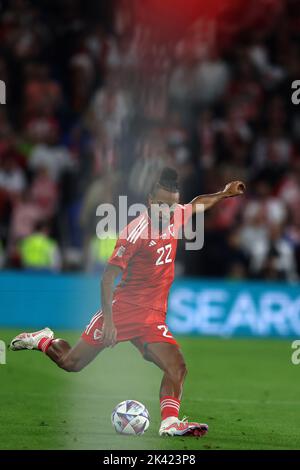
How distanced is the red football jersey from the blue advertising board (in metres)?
8.36

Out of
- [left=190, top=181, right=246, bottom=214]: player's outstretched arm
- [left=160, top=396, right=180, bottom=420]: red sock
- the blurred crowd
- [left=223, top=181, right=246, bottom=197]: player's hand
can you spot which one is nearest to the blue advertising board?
the blurred crowd

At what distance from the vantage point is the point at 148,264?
30.0ft

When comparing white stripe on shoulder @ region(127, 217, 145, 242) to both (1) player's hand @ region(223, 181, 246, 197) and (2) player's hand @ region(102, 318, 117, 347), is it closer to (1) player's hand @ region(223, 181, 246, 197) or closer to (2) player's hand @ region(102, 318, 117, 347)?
(2) player's hand @ region(102, 318, 117, 347)

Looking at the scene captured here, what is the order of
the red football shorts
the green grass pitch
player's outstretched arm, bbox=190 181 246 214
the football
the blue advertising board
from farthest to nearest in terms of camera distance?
the blue advertising board
player's outstretched arm, bbox=190 181 246 214
the red football shorts
the football
the green grass pitch

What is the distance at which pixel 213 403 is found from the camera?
36.7ft

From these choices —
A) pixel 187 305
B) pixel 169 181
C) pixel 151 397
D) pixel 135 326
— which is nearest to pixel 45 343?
pixel 135 326

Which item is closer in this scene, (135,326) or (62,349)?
(135,326)

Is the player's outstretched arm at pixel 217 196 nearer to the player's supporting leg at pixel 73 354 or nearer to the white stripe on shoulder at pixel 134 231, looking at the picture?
the white stripe on shoulder at pixel 134 231

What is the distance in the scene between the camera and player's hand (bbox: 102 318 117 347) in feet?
28.4

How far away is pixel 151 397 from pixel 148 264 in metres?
2.87

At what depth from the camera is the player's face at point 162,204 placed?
901 cm

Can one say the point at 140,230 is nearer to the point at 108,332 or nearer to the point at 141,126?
the point at 108,332

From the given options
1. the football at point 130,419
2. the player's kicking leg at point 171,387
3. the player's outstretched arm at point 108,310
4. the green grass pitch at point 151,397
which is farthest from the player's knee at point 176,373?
the player's outstretched arm at point 108,310
